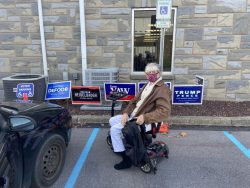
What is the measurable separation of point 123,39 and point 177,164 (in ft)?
12.3

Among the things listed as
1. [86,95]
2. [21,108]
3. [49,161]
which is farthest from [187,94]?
[21,108]

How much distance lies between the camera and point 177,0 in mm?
5527

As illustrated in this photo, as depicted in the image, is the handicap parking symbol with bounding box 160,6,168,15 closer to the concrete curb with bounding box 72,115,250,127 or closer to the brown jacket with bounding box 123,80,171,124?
the brown jacket with bounding box 123,80,171,124

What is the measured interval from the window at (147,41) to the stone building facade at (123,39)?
183 millimetres

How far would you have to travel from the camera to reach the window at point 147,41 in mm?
5840

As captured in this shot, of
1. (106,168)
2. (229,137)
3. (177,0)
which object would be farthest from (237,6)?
(106,168)

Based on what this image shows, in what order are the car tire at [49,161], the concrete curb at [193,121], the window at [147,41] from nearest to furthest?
the car tire at [49,161], the concrete curb at [193,121], the window at [147,41]

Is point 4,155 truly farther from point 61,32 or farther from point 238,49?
point 238,49

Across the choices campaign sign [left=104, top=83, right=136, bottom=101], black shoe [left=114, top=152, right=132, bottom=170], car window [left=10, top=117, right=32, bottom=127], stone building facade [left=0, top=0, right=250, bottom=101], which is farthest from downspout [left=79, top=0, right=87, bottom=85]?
car window [left=10, top=117, right=32, bottom=127]

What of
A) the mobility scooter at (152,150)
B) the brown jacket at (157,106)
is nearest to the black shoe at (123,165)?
the mobility scooter at (152,150)

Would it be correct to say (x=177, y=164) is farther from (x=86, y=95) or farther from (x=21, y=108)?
(x=86, y=95)

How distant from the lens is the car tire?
2.41m

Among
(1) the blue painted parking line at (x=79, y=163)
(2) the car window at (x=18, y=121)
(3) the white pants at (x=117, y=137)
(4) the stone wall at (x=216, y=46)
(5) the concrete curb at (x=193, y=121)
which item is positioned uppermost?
(4) the stone wall at (x=216, y=46)

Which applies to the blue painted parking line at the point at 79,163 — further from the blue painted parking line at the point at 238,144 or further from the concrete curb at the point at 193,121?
the blue painted parking line at the point at 238,144
